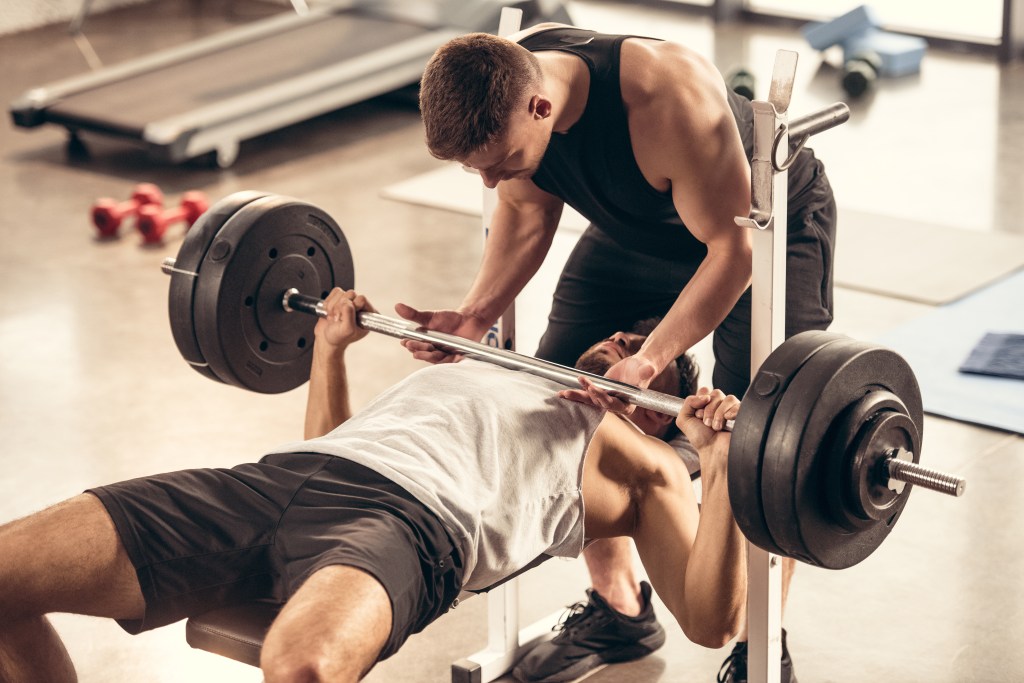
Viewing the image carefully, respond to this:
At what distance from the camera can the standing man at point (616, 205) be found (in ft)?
7.27

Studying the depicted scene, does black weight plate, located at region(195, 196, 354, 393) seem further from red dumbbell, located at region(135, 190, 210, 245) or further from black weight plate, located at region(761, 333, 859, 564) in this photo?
red dumbbell, located at region(135, 190, 210, 245)

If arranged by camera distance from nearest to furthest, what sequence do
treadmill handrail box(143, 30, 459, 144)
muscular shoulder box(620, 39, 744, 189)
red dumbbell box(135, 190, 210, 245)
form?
muscular shoulder box(620, 39, 744, 189)
red dumbbell box(135, 190, 210, 245)
treadmill handrail box(143, 30, 459, 144)

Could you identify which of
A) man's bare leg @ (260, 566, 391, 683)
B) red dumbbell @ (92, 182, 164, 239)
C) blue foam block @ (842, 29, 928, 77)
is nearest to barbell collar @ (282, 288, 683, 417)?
man's bare leg @ (260, 566, 391, 683)

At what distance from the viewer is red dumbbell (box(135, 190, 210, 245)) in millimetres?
5027

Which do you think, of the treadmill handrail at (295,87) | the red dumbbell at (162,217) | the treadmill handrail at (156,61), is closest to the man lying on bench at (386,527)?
the red dumbbell at (162,217)

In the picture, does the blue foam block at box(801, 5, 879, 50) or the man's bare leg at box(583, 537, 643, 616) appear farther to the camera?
the blue foam block at box(801, 5, 879, 50)

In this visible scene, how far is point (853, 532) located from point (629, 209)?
69 centimetres

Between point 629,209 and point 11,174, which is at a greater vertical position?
point 629,209

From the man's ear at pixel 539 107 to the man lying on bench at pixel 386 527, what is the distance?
42 cm

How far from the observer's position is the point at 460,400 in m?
2.33

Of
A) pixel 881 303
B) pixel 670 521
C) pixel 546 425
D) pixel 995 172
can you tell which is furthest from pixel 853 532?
pixel 995 172

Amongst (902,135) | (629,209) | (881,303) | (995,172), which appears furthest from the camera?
(902,135)

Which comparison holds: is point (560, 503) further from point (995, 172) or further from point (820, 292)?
point (995, 172)

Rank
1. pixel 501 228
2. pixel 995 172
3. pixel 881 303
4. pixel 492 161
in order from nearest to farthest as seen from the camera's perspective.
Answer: pixel 492 161 < pixel 501 228 < pixel 881 303 < pixel 995 172
